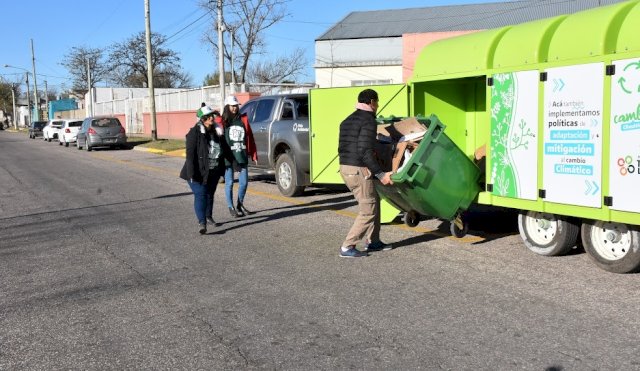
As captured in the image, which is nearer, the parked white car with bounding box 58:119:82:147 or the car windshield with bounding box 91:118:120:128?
the car windshield with bounding box 91:118:120:128

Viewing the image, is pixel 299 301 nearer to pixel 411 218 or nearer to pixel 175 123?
pixel 411 218

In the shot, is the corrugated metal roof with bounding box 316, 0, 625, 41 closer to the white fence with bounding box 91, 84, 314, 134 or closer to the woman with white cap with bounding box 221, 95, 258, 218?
the white fence with bounding box 91, 84, 314, 134

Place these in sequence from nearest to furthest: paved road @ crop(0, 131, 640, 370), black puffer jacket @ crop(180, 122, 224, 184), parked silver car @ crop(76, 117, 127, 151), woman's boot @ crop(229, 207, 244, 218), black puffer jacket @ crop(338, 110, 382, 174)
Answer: paved road @ crop(0, 131, 640, 370)
black puffer jacket @ crop(338, 110, 382, 174)
black puffer jacket @ crop(180, 122, 224, 184)
woman's boot @ crop(229, 207, 244, 218)
parked silver car @ crop(76, 117, 127, 151)

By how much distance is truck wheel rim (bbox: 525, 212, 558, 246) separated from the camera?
6605 mm

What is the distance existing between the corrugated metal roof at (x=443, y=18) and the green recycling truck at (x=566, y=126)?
35052mm

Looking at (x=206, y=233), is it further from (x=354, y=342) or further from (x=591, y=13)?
(x=591, y=13)

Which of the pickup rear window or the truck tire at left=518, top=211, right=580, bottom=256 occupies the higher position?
the pickup rear window

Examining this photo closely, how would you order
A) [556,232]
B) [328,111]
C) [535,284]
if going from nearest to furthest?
[535,284], [556,232], [328,111]

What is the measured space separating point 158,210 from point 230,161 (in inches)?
92.6

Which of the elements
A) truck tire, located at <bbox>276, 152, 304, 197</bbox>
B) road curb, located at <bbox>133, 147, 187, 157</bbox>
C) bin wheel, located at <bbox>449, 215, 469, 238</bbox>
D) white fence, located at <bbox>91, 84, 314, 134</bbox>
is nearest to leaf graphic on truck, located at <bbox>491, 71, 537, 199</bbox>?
bin wheel, located at <bbox>449, 215, 469, 238</bbox>

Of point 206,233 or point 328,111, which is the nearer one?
point 206,233

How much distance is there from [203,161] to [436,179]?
3.28m

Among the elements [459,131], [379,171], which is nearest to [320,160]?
[459,131]

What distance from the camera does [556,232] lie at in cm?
654
